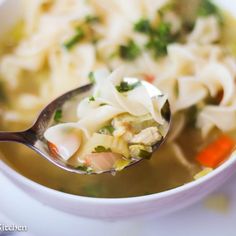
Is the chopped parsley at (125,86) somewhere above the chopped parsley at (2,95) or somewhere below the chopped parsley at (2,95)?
above

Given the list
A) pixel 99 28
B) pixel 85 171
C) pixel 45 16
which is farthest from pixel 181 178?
pixel 45 16

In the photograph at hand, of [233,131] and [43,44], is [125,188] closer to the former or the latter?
[233,131]

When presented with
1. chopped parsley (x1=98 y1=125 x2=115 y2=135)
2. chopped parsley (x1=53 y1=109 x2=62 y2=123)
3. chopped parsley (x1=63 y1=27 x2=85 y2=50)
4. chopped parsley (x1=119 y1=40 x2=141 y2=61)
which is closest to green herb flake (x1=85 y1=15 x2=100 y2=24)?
chopped parsley (x1=63 y1=27 x2=85 y2=50)

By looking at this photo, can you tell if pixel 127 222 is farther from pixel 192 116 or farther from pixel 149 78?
pixel 149 78

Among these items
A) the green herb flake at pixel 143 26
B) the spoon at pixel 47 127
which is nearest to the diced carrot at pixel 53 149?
the spoon at pixel 47 127

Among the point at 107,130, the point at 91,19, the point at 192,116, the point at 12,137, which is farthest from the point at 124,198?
the point at 91,19

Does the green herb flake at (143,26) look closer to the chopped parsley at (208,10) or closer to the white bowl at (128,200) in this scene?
the chopped parsley at (208,10)

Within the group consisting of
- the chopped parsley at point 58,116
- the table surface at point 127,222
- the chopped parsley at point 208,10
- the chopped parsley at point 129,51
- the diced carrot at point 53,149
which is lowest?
the table surface at point 127,222
